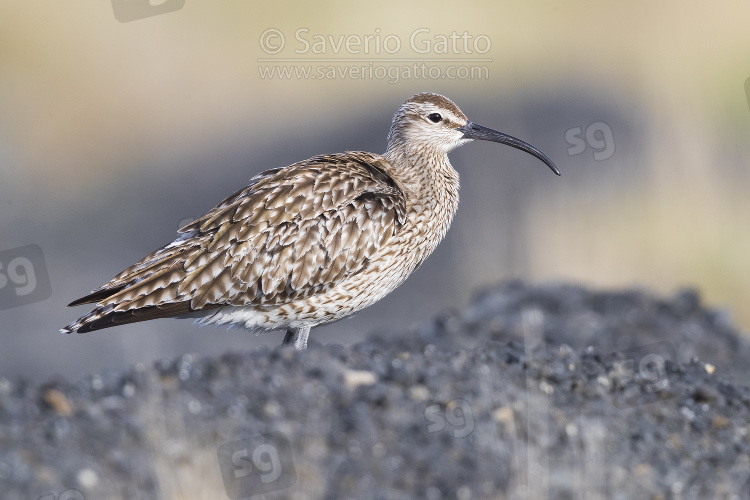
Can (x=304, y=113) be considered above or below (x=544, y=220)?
above

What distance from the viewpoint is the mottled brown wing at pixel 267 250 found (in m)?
9.11

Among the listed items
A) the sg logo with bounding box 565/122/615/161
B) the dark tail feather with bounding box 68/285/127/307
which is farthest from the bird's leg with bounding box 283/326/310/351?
the sg logo with bounding box 565/122/615/161

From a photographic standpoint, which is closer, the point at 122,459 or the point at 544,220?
the point at 122,459

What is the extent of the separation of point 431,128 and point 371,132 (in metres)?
9.59

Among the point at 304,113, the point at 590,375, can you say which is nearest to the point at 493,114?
the point at 304,113

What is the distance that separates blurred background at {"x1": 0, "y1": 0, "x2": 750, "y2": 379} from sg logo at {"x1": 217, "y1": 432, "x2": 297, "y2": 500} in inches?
313

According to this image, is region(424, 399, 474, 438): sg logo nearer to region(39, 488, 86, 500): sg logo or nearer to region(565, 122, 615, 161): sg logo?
region(39, 488, 86, 500): sg logo

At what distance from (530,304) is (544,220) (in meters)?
3.82

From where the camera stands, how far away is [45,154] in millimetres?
21766

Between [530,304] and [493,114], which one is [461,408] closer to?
[530,304]

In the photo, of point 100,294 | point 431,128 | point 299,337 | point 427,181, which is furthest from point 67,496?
point 431,128

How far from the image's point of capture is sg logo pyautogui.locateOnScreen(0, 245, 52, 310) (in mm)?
15750

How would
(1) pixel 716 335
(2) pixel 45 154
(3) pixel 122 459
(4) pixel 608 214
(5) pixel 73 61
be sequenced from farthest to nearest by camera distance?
(5) pixel 73 61 → (2) pixel 45 154 → (4) pixel 608 214 → (1) pixel 716 335 → (3) pixel 122 459

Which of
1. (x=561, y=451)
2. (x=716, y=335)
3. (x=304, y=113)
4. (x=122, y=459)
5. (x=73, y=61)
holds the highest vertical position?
(x=73, y=61)
